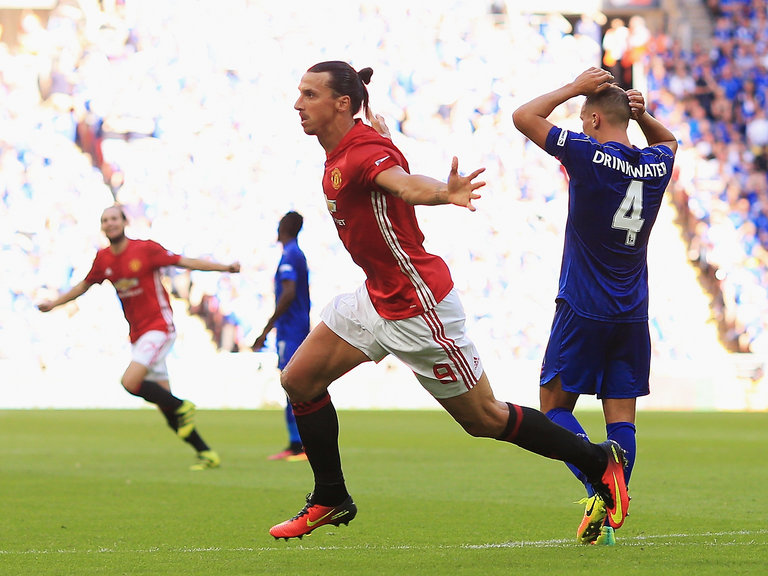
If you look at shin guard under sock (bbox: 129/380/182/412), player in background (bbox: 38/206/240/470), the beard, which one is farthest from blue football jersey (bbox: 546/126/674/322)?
the beard

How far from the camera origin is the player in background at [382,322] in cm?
516

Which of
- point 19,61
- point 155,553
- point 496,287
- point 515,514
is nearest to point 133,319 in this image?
point 515,514

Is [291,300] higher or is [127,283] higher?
[127,283]

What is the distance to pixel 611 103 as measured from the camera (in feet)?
18.6

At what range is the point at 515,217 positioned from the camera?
24016 millimetres

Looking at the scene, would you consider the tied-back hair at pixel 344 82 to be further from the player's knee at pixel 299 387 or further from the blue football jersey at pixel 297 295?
the blue football jersey at pixel 297 295

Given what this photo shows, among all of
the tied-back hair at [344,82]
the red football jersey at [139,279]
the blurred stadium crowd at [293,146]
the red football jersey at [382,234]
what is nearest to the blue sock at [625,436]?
the red football jersey at [382,234]

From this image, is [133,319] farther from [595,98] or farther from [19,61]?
[19,61]

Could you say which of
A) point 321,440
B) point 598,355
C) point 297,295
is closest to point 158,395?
point 297,295

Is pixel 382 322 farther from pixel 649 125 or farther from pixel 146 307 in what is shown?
pixel 146 307

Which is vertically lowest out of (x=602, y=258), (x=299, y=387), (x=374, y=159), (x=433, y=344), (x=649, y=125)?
(x=299, y=387)

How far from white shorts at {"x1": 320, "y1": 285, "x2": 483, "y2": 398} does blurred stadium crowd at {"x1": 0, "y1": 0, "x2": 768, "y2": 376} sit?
1747 cm

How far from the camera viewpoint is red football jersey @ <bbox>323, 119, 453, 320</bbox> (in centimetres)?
511

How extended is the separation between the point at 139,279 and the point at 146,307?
25 cm
